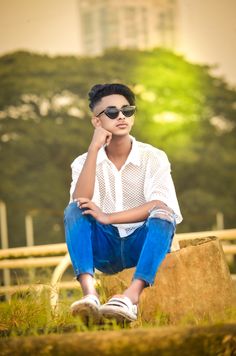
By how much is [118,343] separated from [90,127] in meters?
11.7

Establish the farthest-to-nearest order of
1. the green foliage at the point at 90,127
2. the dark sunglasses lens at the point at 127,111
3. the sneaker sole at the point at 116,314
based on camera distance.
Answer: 1. the green foliage at the point at 90,127
2. the dark sunglasses lens at the point at 127,111
3. the sneaker sole at the point at 116,314

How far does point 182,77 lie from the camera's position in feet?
49.2

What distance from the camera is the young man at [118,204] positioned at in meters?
3.15

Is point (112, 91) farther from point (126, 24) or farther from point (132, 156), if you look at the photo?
point (126, 24)

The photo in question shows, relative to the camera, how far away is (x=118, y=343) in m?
2.06

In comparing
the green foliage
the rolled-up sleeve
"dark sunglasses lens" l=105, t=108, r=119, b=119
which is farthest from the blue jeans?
the green foliage

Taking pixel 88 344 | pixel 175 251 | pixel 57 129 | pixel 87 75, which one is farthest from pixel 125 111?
pixel 87 75

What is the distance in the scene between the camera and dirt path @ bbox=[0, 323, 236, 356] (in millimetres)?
2053

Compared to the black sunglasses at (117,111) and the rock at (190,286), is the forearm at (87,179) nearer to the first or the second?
the black sunglasses at (117,111)

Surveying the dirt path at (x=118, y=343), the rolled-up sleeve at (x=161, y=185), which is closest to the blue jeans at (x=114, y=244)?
the rolled-up sleeve at (x=161, y=185)

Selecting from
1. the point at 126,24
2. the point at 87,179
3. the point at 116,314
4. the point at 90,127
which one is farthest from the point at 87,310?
the point at 126,24

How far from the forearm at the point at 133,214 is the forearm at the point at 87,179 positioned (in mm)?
149

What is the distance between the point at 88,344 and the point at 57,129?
11966 mm

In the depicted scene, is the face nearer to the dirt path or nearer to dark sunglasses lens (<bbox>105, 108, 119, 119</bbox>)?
dark sunglasses lens (<bbox>105, 108, 119, 119</bbox>)
